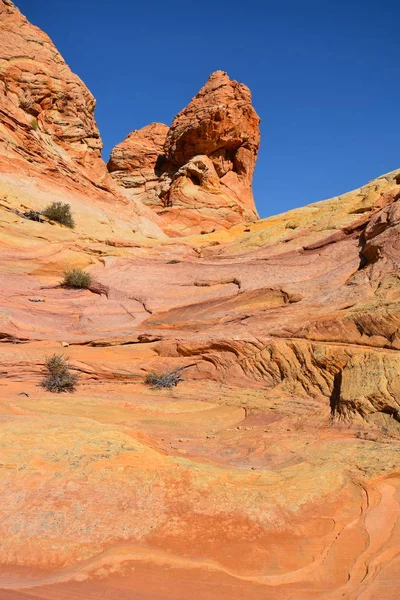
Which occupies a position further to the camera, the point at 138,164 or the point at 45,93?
the point at 138,164

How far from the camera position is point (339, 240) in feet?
49.6

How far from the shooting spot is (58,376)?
9539mm

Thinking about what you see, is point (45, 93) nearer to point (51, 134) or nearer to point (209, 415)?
point (51, 134)

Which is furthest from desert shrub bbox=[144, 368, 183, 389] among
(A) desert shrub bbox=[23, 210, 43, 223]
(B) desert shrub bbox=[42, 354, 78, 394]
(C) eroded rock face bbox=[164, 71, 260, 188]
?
(C) eroded rock face bbox=[164, 71, 260, 188]

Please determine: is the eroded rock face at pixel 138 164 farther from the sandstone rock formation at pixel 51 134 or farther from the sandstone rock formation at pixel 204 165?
the sandstone rock formation at pixel 51 134

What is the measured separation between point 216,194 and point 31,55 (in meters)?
17.2

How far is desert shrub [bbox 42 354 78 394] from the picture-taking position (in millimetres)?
9320

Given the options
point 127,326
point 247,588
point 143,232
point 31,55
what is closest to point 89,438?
point 247,588

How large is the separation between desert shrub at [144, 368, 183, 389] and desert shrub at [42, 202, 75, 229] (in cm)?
1365

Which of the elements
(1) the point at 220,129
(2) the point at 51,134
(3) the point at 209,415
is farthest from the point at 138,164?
(3) the point at 209,415

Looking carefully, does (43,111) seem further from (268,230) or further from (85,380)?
(85,380)

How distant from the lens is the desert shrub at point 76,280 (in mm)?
15328

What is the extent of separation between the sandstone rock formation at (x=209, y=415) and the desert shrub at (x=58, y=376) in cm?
32

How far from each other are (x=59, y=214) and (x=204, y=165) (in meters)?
19.1
